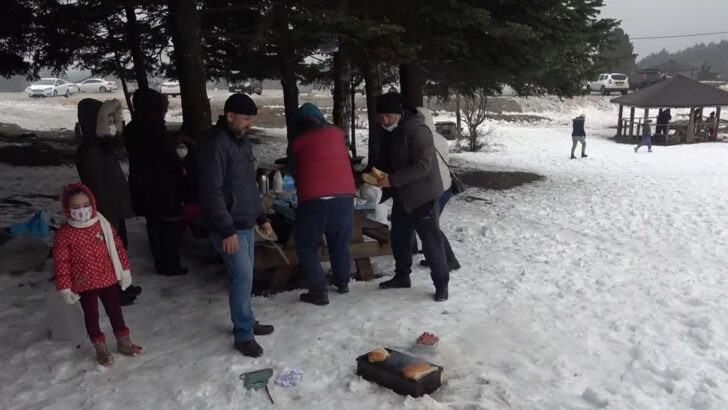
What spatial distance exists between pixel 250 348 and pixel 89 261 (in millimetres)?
1271

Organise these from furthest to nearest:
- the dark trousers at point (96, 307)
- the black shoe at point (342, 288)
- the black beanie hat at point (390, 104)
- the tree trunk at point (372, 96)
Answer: the tree trunk at point (372, 96) → the black shoe at point (342, 288) → the black beanie hat at point (390, 104) → the dark trousers at point (96, 307)

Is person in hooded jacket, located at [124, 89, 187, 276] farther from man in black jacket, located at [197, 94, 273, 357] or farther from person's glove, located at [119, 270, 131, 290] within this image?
man in black jacket, located at [197, 94, 273, 357]

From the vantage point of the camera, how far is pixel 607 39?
450 inches

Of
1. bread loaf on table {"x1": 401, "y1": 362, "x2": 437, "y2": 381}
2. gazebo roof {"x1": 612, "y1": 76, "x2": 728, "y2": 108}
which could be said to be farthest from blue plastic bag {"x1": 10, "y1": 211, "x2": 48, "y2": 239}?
gazebo roof {"x1": 612, "y1": 76, "x2": 728, "y2": 108}

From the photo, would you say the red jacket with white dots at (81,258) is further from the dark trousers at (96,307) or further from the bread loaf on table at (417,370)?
the bread loaf on table at (417,370)

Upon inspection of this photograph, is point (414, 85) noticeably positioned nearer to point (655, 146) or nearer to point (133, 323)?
point (133, 323)

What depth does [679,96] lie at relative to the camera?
24.5m

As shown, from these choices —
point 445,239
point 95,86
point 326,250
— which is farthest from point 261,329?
point 95,86

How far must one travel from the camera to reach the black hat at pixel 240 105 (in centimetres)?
379

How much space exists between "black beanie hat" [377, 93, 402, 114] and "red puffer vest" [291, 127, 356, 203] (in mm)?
541

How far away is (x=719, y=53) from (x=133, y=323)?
546 feet

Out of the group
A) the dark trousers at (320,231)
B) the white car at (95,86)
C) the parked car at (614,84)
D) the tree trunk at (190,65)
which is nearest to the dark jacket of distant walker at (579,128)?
the tree trunk at (190,65)

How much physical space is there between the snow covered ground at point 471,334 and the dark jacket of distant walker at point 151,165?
0.84m

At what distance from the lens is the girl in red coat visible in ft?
12.0
